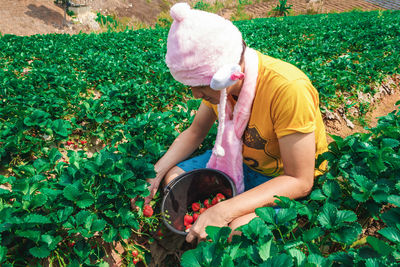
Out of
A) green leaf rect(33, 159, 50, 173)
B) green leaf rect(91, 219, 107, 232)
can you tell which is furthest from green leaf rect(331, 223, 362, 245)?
green leaf rect(33, 159, 50, 173)

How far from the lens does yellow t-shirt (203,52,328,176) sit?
4.59ft

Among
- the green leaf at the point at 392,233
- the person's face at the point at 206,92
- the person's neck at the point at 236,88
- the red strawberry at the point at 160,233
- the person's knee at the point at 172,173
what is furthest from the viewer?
the person's knee at the point at 172,173

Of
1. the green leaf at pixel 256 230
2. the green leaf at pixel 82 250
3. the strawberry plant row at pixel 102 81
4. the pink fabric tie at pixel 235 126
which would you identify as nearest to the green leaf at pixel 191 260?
the green leaf at pixel 256 230

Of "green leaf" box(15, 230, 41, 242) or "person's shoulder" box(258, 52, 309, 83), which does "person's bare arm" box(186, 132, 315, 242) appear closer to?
"person's shoulder" box(258, 52, 309, 83)

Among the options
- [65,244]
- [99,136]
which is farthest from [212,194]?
[99,136]

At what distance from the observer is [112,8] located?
21688 mm

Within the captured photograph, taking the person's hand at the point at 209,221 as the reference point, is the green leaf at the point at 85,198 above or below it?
above

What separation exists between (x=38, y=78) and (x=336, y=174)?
441 cm

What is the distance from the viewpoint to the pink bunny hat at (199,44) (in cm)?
127

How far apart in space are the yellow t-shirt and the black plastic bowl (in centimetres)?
29

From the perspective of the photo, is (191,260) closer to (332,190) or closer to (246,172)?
(332,190)

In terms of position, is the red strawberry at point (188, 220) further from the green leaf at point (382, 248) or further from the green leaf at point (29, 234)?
the green leaf at point (382, 248)

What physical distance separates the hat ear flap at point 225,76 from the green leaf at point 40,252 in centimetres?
127

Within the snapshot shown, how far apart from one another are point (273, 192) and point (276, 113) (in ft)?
1.58
